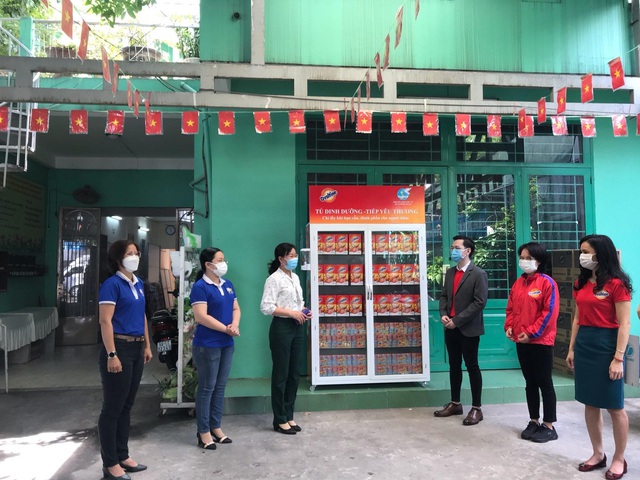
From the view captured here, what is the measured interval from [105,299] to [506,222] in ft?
15.7

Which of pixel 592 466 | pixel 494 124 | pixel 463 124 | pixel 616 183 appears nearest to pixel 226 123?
pixel 463 124

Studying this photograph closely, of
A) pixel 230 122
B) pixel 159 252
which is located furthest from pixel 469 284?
pixel 159 252

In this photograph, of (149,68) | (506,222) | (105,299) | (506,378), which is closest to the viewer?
(105,299)

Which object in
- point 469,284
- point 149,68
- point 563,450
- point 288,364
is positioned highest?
point 149,68

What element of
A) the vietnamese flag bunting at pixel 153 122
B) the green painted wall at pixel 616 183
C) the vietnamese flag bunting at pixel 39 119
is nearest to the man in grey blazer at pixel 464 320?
the green painted wall at pixel 616 183

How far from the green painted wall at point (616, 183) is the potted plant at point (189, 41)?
551cm

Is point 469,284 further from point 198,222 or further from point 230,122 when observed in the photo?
point 198,222

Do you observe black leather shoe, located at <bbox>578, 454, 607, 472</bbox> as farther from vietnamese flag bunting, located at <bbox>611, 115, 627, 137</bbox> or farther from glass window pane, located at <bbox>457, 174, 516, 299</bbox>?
vietnamese flag bunting, located at <bbox>611, 115, 627, 137</bbox>

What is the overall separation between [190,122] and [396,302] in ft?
9.72

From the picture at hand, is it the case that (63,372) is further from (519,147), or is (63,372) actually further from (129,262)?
(519,147)

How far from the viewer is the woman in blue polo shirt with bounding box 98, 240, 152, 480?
3.10 meters

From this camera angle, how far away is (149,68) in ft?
15.7

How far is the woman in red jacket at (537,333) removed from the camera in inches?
151

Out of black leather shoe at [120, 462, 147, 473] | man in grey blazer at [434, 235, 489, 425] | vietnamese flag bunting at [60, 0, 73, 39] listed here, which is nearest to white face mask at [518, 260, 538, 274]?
man in grey blazer at [434, 235, 489, 425]
